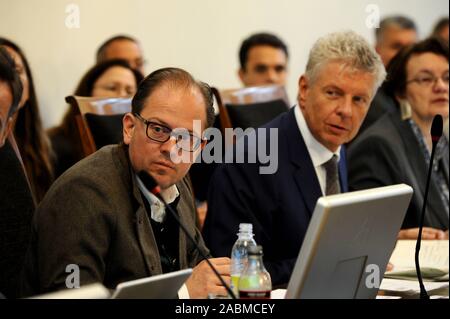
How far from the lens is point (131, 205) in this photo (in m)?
2.10

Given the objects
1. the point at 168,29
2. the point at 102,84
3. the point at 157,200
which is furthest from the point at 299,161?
the point at 168,29

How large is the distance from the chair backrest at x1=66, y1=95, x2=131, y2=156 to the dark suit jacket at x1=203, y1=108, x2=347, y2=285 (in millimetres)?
384

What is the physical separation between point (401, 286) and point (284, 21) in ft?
11.9

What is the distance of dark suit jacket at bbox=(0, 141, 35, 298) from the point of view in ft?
7.51

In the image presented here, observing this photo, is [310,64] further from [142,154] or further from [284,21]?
[284,21]

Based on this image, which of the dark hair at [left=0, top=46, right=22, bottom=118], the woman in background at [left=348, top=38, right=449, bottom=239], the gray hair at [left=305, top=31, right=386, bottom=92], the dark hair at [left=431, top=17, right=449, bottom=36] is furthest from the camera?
the dark hair at [left=431, top=17, right=449, bottom=36]

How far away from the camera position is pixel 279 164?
9.51 ft

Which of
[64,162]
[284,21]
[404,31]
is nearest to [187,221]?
[64,162]

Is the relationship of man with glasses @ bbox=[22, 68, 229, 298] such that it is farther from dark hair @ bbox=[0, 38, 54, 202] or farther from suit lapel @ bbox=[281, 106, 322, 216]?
dark hair @ bbox=[0, 38, 54, 202]

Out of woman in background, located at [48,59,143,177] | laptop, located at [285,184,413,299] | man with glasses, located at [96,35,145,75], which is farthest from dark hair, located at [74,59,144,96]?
laptop, located at [285,184,413,299]

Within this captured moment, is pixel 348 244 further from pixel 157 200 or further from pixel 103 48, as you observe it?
pixel 103 48

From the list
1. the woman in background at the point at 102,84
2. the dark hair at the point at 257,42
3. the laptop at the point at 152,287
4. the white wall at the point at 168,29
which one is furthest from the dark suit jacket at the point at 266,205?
the dark hair at the point at 257,42

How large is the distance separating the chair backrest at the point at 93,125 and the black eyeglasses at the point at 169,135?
2.71 feet

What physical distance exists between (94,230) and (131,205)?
0.45ft
